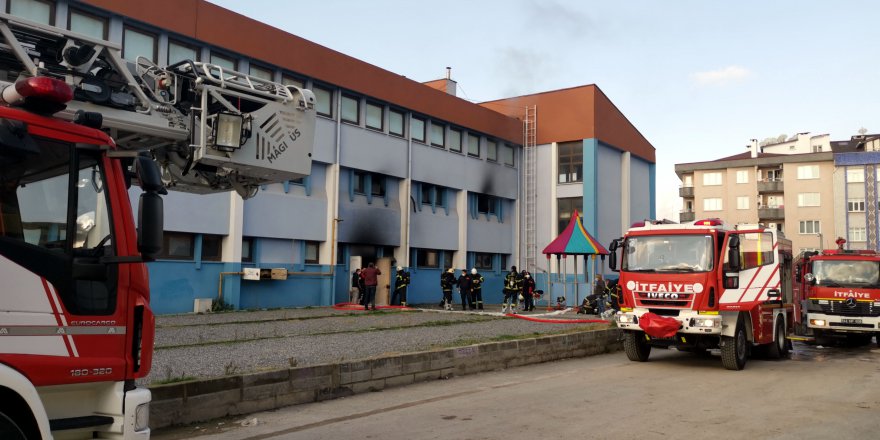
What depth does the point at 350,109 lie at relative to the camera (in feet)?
86.8

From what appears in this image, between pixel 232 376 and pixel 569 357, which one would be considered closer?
pixel 232 376

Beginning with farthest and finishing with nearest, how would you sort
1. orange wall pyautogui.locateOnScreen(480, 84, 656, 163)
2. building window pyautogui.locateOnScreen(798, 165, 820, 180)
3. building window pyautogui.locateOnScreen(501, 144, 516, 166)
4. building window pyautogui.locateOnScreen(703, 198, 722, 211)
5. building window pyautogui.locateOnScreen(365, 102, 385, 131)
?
building window pyautogui.locateOnScreen(703, 198, 722, 211) < building window pyautogui.locateOnScreen(798, 165, 820, 180) < building window pyautogui.locateOnScreen(501, 144, 516, 166) < orange wall pyautogui.locateOnScreen(480, 84, 656, 163) < building window pyautogui.locateOnScreen(365, 102, 385, 131)

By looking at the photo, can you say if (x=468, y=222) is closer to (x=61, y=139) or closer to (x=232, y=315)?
(x=232, y=315)

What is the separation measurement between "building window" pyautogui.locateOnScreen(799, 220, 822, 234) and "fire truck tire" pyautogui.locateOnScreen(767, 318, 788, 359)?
56931 mm

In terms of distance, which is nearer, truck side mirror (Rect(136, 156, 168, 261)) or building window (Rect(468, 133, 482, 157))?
truck side mirror (Rect(136, 156, 168, 261))

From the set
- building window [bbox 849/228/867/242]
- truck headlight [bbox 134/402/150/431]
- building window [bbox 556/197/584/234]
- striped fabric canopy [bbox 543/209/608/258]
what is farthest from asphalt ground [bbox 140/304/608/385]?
building window [bbox 849/228/867/242]

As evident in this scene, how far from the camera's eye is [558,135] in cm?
3581

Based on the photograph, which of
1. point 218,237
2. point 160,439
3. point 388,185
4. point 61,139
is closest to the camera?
point 61,139

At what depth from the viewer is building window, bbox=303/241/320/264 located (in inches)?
976

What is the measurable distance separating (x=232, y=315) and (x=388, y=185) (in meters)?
10.5

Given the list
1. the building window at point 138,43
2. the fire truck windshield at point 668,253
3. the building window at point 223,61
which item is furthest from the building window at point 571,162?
the fire truck windshield at point 668,253

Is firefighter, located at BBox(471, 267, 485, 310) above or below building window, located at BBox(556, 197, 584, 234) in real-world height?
below

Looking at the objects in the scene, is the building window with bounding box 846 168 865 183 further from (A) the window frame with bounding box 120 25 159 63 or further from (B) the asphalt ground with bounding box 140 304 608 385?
(A) the window frame with bounding box 120 25 159 63

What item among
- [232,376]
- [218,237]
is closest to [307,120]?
[232,376]
